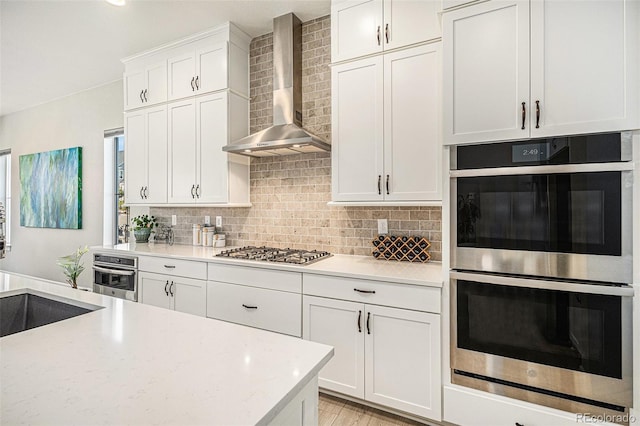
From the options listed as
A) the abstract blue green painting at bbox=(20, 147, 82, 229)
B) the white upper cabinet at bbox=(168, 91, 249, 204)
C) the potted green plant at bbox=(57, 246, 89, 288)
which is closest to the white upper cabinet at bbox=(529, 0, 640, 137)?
the white upper cabinet at bbox=(168, 91, 249, 204)

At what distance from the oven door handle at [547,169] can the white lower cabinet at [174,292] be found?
85.6 inches

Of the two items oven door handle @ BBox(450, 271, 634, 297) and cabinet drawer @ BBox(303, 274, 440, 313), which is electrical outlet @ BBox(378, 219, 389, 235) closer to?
cabinet drawer @ BBox(303, 274, 440, 313)

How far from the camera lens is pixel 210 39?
10.2 feet

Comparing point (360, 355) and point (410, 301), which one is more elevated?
point (410, 301)

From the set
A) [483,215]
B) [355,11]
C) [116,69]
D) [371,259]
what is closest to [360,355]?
[371,259]

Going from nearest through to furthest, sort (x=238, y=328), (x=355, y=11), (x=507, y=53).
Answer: (x=238, y=328)
(x=507, y=53)
(x=355, y=11)

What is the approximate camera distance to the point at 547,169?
5.48ft

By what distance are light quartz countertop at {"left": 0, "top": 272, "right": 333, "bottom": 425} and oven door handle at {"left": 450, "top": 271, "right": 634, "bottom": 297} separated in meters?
1.21

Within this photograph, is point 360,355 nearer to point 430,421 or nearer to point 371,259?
point 430,421

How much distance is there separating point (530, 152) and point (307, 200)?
1.79 meters

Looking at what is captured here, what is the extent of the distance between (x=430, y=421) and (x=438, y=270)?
920 mm

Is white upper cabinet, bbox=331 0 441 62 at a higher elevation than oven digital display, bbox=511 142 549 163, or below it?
higher

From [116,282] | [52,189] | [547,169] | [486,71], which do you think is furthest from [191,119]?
[52,189]

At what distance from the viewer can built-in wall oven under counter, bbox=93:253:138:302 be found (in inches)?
123
